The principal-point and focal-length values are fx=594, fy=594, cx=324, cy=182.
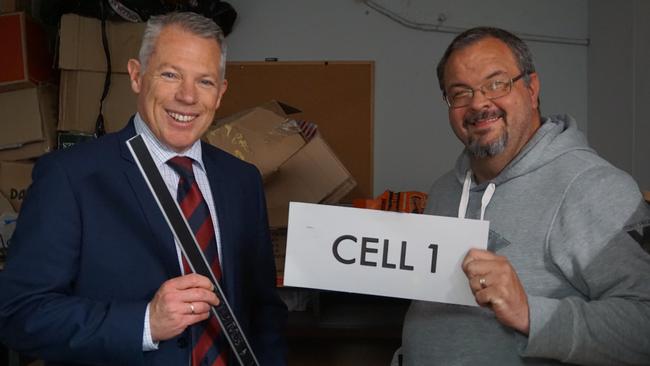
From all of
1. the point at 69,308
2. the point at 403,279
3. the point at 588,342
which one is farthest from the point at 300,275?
the point at 588,342

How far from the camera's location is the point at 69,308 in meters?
1.13

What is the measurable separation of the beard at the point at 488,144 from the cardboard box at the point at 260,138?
1210 mm

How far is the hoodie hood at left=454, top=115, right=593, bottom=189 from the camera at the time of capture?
138 cm

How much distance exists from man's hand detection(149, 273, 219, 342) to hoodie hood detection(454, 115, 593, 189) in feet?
2.46

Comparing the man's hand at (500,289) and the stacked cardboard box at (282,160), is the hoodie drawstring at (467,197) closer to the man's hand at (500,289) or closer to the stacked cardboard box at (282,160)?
the man's hand at (500,289)

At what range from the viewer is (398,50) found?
12.2 feet

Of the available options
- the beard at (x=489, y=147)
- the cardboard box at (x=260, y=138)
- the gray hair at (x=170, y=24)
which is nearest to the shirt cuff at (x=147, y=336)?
the gray hair at (x=170, y=24)

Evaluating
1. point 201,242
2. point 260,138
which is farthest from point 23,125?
point 201,242

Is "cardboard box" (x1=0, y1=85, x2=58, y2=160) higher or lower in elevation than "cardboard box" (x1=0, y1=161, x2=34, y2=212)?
higher

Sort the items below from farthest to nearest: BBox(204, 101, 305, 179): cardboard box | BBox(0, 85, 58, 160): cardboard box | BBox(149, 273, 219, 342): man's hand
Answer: BBox(0, 85, 58, 160): cardboard box, BBox(204, 101, 305, 179): cardboard box, BBox(149, 273, 219, 342): man's hand

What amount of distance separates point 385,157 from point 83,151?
2623 millimetres

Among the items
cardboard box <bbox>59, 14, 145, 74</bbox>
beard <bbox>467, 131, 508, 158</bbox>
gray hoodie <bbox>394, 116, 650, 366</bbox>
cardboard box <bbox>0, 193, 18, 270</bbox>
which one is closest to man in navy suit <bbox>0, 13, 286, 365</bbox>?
gray hoodie <bbox>394, 116, 650, 366</bbox>

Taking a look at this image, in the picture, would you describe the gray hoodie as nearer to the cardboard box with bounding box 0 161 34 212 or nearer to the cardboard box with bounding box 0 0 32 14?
the cardboard box with bounding box 0 161 34 212

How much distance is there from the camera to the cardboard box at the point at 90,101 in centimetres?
311
